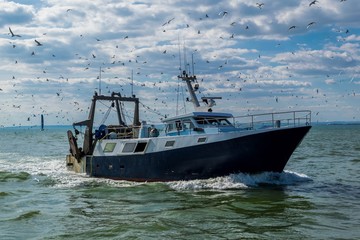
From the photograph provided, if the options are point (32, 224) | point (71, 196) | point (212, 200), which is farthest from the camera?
point (71, 196)

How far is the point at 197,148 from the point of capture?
73.6 ft

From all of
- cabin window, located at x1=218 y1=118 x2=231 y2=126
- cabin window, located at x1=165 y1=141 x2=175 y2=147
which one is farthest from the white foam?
cabin window, located at x1=218 y1=118 x2=231 y2=126

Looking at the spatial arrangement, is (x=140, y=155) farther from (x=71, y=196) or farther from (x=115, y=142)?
(x=71, y=196)

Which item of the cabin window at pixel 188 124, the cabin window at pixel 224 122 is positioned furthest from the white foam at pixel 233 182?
the cabin window at pixel 224 122

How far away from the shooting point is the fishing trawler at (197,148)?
22.1m

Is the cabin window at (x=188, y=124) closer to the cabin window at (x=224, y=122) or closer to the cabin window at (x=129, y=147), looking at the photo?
the cabin window at (x=224, y=122)

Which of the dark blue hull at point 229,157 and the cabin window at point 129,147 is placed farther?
the cabin window at point 129,147

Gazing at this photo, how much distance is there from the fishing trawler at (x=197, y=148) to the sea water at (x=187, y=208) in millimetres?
652

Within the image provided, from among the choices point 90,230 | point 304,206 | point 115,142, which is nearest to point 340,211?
point 304,206

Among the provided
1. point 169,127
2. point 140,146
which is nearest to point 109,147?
point 140,146

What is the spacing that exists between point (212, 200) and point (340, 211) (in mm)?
5208

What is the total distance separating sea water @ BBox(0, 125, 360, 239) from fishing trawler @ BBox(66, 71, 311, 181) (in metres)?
0.65

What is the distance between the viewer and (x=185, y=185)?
74.3 ft

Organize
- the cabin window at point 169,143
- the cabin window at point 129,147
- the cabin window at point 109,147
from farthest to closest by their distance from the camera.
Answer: the cabin window at point 109,147, the cabin window at point 129,147, the cabin window at point 169,143
